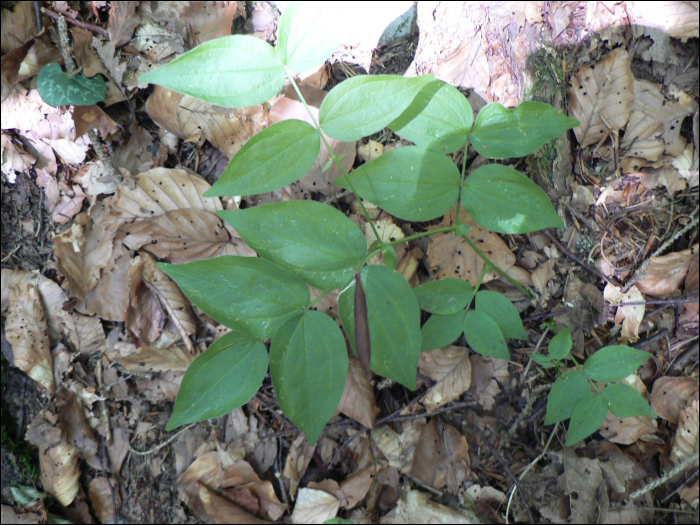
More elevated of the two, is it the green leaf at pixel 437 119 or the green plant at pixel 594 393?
the green leaf at pixel 437 119

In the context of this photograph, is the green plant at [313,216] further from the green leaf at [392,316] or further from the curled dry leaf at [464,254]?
the curled dry leaf at [464,254]

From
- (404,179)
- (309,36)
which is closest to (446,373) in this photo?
(404,179)

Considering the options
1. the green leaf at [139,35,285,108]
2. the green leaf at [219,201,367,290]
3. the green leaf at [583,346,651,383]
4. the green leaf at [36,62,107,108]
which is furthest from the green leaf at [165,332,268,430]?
the green leaf at [36,62,107,108]

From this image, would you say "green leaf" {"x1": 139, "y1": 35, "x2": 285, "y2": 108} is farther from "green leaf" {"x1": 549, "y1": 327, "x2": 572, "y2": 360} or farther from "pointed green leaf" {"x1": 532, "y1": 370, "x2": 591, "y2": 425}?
"pointed green leaf" {"x1": 532, "y1": 370, "x2": 591, "y2": 425}

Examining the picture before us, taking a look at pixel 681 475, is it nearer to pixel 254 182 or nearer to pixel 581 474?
pixel 581 474

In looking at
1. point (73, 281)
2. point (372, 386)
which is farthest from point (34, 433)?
point (372, 386)

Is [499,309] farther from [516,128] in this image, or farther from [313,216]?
[313,216]

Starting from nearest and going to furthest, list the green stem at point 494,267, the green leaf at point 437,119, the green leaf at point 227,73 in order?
the green leaf at point 227,73 < the green leaf at point 437,119 < the green stem at point 494,267

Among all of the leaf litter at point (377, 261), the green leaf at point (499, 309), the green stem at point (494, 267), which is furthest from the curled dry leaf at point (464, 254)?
the green leaf at point (499, 309)
